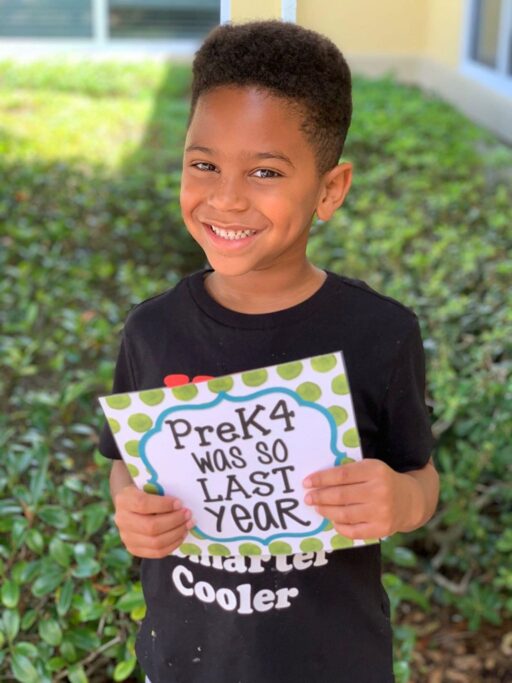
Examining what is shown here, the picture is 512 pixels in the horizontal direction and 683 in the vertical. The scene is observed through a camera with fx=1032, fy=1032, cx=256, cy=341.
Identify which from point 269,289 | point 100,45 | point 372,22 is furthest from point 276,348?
point 100,45

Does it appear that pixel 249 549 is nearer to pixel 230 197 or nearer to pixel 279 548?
pixel 279 548

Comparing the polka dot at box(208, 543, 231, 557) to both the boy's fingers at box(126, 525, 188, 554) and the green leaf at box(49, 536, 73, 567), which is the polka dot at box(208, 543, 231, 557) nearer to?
the boy's fingers at box(126, 525, 188, 554)

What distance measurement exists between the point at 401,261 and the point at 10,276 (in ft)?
5.69

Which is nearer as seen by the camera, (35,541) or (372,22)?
(35,541)

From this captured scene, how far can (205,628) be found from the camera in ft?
5.13

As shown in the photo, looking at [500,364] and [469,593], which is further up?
[500,364]

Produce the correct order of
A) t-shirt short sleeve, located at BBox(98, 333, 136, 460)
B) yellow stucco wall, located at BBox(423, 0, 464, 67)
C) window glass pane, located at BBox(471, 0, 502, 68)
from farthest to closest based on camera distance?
yellow stucco wall, located at BBox(423, 0, 464, 67)
window glass pane, located at BBox(471, 0, 502, 68)
t-shirt short sleeve, located at BBox(98, 333, 136, 460)

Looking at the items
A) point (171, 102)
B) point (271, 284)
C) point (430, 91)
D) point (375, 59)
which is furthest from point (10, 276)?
point (375, 59)

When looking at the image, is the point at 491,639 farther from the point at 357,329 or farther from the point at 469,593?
the point at 357,329

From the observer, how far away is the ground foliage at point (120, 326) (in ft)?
7.41

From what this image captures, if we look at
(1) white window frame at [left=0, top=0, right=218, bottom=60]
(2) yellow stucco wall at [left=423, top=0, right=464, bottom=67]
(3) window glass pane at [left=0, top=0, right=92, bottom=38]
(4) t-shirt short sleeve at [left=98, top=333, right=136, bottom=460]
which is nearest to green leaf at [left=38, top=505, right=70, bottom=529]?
(4) t-shirt short sleeve at [left=98, top=333, right=136, bottom=460]

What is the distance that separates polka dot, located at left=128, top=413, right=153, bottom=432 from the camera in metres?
1.45

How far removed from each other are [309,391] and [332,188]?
0.35 m

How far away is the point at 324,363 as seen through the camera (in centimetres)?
137
